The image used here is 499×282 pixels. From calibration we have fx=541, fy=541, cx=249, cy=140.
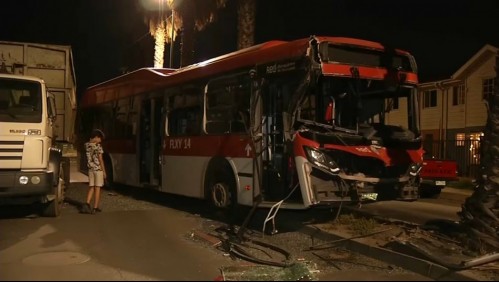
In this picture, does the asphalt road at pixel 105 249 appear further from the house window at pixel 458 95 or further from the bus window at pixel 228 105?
the house window at pixel 458 95

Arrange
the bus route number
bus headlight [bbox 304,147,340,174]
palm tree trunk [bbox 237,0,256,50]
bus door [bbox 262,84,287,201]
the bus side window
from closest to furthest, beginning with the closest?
bus headlight [bbox 304,147,340,174]
bus door [bbox 262,84,287,201]
the bus side window
the bus route number
palm tree trunk [bbox 237,0,256,50]

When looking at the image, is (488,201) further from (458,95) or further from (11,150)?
(458,95)

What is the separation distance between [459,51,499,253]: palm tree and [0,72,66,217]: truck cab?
725cm

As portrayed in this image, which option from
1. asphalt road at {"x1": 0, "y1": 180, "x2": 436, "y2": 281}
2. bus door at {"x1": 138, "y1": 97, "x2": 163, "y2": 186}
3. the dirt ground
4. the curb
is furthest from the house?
the curb

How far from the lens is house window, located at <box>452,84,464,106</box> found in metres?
29.8

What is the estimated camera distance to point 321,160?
8625mm

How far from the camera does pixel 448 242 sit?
8.04 m

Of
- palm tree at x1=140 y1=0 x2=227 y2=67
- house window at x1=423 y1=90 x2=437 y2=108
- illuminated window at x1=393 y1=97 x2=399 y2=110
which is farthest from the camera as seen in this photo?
house window at x1=423 y1=90 x2=437 y2=108

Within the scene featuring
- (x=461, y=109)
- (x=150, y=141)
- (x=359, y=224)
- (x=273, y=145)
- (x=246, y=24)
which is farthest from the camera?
(x=461, y=109)

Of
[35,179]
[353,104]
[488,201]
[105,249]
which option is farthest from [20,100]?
[488,201]

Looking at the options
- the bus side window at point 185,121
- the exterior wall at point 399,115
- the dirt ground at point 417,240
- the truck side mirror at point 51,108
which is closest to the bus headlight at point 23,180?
the truck side mirror at point 51,108

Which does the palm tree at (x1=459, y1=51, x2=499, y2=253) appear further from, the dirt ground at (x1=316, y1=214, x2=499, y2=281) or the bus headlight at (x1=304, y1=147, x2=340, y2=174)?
the bus headlight at (x1=304, y1=147, x2=340, y2=174)

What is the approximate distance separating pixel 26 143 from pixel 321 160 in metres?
5.36

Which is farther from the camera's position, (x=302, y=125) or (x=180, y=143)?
(x=180, y=143)
